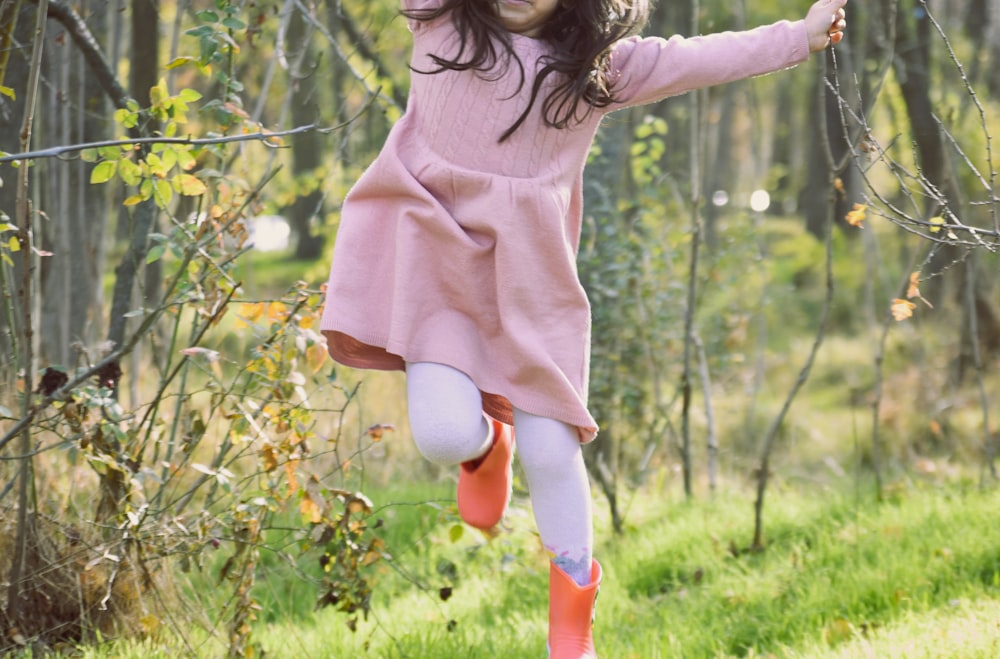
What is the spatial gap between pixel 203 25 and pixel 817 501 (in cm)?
298

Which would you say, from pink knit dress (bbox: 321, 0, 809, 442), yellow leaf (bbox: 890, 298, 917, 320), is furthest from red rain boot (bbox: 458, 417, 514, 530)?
yellow leaf (bbox: 890, 298, 917, 320)

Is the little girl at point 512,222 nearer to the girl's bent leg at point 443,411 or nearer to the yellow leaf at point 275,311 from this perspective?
the girl's bent leg at point 443,411

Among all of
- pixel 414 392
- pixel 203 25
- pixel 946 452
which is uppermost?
pixel 203 25

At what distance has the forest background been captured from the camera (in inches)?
104

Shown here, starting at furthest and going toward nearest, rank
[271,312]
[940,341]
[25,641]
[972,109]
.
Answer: [940,341] < [972,109] < [271,312] < [25,641]

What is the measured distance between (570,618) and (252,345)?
2.53 m

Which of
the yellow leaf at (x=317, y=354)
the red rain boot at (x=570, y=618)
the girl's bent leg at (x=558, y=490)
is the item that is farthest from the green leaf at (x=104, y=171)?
the red rain boot at (x=570, y=618)

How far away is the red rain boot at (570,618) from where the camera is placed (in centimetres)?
252

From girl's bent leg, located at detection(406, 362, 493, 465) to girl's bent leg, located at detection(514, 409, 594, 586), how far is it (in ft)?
0.42

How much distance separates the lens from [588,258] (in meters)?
5.04

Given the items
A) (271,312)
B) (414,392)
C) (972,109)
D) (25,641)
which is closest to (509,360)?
(414,392)

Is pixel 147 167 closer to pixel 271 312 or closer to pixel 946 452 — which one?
pixel 271 312

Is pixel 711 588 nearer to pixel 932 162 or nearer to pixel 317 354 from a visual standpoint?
pixel 317 354

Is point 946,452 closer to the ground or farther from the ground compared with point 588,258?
closer to the ground
